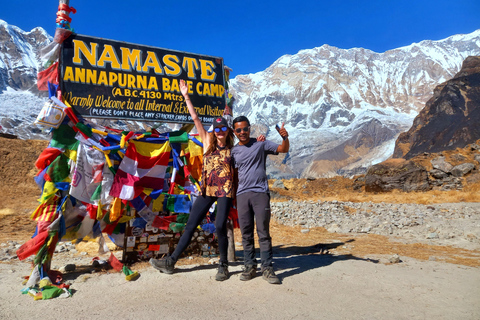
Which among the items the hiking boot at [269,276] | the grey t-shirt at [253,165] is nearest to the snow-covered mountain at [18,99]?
the grey t-shirt at [253,165]

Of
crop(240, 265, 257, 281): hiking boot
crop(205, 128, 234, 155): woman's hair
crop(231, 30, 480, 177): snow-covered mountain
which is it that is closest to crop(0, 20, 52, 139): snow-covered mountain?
crop(231, 30, 480, 177): snow-covered mountain

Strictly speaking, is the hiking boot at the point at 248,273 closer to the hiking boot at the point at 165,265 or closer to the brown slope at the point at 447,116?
the hiking boot at the point at 165,265

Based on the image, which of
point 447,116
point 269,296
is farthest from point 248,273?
point 447,116

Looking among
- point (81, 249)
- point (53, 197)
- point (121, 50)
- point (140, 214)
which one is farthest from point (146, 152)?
point (81, 249)

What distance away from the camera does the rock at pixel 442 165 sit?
22.6 m

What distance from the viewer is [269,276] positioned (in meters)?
3.98

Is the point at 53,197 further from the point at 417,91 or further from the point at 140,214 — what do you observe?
the point at 417,91

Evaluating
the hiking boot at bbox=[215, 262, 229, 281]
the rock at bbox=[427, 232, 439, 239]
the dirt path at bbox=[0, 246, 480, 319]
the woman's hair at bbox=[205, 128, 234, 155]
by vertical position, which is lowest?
the rock at bbox=[427, 232, 439, 239]

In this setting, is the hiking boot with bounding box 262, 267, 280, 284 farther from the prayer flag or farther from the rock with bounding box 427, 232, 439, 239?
the rock with bounding box 427, 232, 439, 239

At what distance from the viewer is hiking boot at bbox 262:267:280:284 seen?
3.92 meters

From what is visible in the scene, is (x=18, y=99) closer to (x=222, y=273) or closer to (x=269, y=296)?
(x=222, y=273)

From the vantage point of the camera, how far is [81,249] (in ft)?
24.4

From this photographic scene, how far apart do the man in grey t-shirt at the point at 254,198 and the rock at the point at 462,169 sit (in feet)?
73.1

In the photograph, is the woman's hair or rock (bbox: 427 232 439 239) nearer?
the woman's hair
